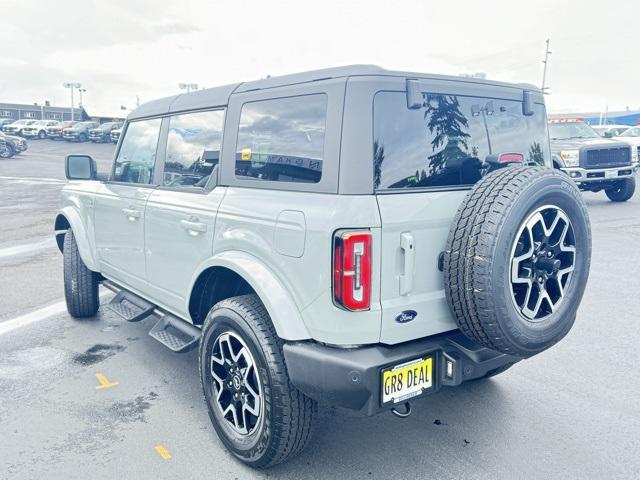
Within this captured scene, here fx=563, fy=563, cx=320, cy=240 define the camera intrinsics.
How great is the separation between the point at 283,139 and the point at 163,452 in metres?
1.79

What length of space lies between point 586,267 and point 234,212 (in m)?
1.83

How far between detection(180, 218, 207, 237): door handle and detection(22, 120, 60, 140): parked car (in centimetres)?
4630

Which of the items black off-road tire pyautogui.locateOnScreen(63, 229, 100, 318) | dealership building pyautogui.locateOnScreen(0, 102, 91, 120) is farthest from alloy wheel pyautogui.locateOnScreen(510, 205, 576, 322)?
dealership building pyautogui.locateOnScreen(0, 102, 91, 120)

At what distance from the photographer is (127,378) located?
396 cm

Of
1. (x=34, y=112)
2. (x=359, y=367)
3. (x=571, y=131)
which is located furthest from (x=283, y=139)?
(x=34, y=112)

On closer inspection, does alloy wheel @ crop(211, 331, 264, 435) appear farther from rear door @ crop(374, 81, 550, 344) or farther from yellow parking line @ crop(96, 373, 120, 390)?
yellow parking line @ crop(96, 373, 120, 390)

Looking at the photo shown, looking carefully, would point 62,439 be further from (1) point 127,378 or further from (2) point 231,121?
(2) point 231,121

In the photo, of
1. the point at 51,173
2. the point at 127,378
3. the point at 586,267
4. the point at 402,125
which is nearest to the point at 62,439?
the point at 127,378

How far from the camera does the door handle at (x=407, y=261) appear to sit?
2.51 m

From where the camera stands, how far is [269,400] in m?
2.68

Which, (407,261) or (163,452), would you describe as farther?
(163,452)

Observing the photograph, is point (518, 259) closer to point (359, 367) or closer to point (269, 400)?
point (359, 367)

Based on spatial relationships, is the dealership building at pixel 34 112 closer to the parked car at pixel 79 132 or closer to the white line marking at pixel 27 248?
the parked car at pixel 79 132

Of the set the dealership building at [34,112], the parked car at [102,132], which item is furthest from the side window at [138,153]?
the dealership building at [34,112]
